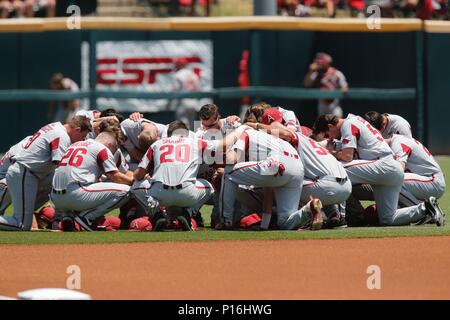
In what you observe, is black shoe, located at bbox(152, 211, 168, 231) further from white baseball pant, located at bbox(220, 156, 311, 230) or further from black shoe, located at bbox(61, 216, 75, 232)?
black shoe, located at bbox(61, 216, 75, 232)

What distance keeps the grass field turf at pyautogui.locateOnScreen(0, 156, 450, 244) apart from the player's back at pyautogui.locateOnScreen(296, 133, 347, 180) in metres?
0.59

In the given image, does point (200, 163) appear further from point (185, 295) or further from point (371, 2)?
point (371, 2)

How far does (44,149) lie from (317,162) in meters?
2.76

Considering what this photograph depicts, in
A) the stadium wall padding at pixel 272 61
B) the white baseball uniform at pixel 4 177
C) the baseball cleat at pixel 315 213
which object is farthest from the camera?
the stadium wall padding at pixel 272 61

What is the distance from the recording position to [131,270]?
10.1 meters

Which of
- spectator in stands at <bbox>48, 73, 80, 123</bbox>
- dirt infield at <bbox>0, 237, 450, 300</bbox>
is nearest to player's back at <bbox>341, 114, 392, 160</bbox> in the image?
dirt infield at <bbox>0, 237, 450, 300</bbox>

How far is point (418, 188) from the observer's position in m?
13.1

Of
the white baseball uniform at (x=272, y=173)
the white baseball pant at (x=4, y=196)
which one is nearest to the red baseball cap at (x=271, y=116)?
the white baseball uniform at (x=272, y=173)

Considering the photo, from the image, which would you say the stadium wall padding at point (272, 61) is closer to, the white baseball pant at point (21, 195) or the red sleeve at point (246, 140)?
the white baseball pant at point (21, 195)

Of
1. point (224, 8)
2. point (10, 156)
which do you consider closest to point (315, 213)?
point (10, 156)

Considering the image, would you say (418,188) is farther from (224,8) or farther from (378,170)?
(224,8)

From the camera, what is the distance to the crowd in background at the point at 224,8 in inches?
970

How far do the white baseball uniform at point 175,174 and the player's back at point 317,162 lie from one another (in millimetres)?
904
